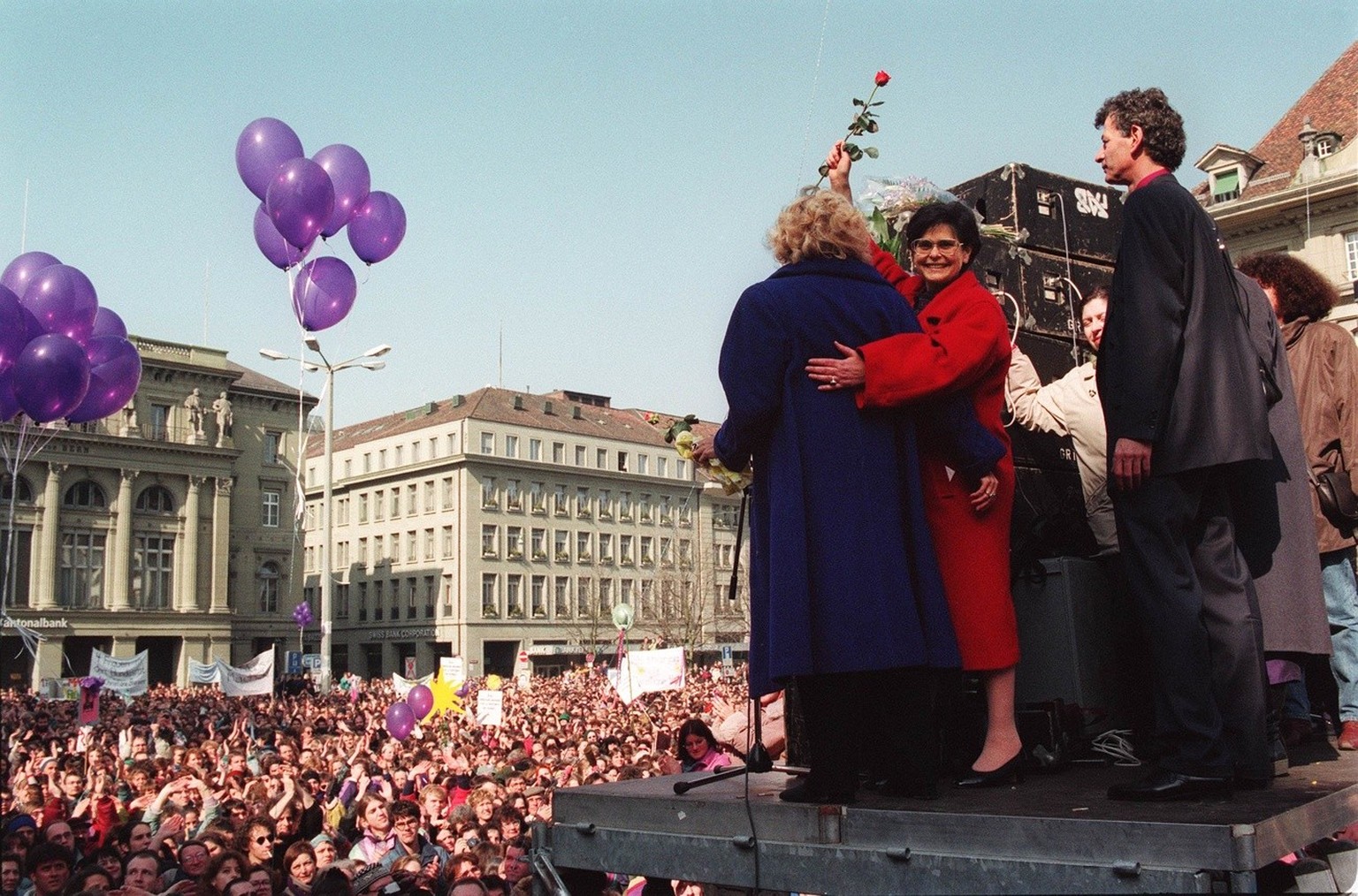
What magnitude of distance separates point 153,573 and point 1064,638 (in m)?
66.8

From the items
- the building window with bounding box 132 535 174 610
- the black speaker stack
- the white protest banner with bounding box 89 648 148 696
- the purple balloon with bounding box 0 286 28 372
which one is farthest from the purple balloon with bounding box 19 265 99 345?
the building window with bounding box 132 535 174 610

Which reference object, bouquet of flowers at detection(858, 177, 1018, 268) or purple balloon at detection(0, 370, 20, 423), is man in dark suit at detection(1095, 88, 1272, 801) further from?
purple balloon at detection(0, 370, 20, 423)

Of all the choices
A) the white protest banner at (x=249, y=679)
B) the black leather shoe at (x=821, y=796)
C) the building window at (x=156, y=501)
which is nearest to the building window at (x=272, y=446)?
the building window at (x=156, y=501)

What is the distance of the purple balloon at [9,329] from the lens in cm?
1275

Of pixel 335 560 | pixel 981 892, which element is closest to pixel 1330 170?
pixel 981 892

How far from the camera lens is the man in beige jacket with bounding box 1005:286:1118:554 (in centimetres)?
450

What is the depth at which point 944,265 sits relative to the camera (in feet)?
13.6

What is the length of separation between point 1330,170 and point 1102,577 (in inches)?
1367

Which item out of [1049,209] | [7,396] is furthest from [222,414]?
[1049,209]

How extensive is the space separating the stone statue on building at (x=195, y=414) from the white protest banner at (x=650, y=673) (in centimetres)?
4786

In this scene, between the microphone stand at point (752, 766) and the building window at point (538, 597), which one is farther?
the building window at point (538, 597)

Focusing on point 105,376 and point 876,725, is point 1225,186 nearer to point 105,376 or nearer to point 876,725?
point 105,376

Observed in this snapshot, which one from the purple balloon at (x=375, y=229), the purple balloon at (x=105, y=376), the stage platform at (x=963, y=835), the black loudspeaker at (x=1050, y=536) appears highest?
the purple balloon at (x=375, y=229)

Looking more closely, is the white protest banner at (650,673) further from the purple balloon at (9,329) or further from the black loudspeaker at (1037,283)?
the black loudspeaker at (1037,283)
